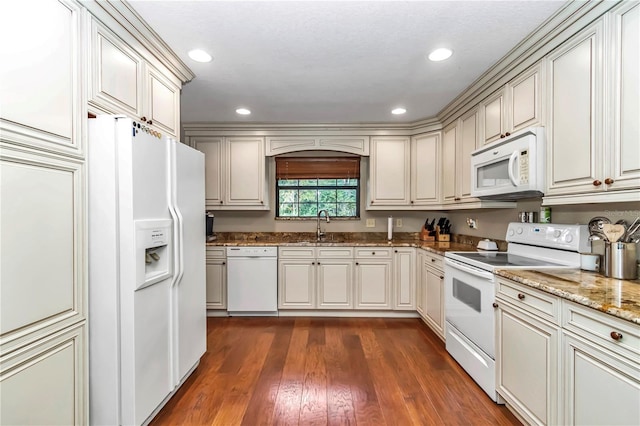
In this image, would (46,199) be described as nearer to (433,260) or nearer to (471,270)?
(471,270)

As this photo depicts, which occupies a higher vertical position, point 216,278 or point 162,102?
point 162,102

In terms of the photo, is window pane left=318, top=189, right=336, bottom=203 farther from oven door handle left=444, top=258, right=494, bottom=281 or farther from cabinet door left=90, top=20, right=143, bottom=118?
cabinet door left=90, top=20, right=143, bottom=118

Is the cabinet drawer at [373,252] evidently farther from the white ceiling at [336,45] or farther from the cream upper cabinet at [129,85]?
the cream upper cabinet at [129,85]

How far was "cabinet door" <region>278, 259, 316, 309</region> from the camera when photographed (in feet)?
11.7

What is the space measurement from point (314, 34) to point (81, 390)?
7.54 feet

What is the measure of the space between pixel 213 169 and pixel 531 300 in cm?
351

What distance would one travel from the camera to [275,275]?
3.55m

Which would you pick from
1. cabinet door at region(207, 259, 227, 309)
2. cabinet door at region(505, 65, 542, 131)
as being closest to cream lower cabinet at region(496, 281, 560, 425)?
cabinet door at region(505, 65, 542, 131)

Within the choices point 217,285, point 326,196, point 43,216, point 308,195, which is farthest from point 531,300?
point 217,285

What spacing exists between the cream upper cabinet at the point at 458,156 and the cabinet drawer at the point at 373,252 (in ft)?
2.83

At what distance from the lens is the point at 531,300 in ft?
5.13

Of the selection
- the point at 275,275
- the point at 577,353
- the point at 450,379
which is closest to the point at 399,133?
the point at 275,275

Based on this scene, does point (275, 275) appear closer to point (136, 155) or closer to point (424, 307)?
point (424, 307)

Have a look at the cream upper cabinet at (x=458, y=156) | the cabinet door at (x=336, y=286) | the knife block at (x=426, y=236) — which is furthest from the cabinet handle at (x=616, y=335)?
the knife block at (x=426, y=236)
